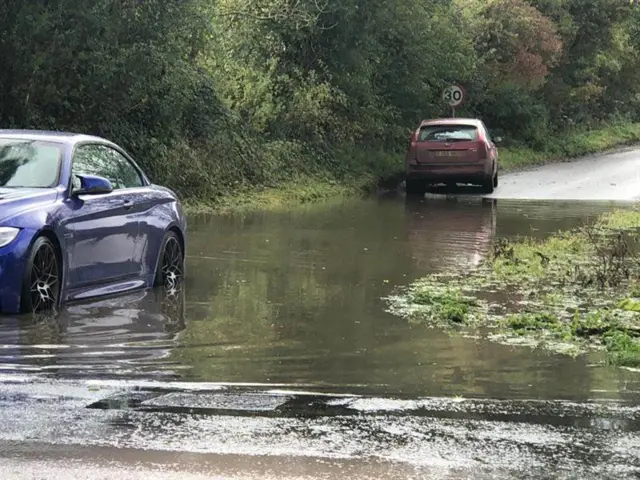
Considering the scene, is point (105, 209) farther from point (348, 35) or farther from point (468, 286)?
point (348, 35)

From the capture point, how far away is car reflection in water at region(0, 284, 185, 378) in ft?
22.6

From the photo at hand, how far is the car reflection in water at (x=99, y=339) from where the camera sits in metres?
6.88

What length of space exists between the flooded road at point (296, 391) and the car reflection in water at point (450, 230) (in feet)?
5.51

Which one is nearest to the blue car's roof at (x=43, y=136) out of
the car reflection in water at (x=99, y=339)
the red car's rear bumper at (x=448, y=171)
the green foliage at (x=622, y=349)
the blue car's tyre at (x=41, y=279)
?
the blue car's tyre at (x=41, y=279)

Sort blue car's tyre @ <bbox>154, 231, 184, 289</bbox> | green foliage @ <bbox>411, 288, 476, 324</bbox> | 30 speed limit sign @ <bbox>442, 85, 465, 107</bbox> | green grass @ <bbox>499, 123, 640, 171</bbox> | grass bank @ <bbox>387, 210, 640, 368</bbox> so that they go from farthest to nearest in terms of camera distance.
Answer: green grass @ <bbox>499, 123, 640, 171</bbox>
30 speed limit sign @ <bbox>442, 85, 465, 107</bbox>
blue car's tyre @ <bbox>154, 231, 184, 289</bbox>
green foliage @ <bbox>411, 288, 476, 324</bbox>
grass bank @ <bbox>387, 210, 640, 368</bbox>

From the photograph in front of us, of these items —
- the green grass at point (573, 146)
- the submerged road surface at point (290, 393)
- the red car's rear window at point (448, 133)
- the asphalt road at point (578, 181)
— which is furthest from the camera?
the green grass at point (573, 146)

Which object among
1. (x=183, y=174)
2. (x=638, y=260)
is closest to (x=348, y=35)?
(x=183, y=174)

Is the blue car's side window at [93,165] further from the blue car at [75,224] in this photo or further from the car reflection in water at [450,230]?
the car reflection in water at [450,230]

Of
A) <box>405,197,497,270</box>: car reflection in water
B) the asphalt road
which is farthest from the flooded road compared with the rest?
the asphalt road

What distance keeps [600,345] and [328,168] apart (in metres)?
17.4

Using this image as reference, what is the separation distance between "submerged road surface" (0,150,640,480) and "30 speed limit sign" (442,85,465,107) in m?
20.0

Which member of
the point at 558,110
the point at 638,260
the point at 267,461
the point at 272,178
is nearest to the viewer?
the point at 267,461

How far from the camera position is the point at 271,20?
2502 centimetres

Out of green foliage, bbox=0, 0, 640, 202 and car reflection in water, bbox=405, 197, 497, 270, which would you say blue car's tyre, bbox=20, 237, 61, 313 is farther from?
green foliage, bbox=0, 0, 640, 202
